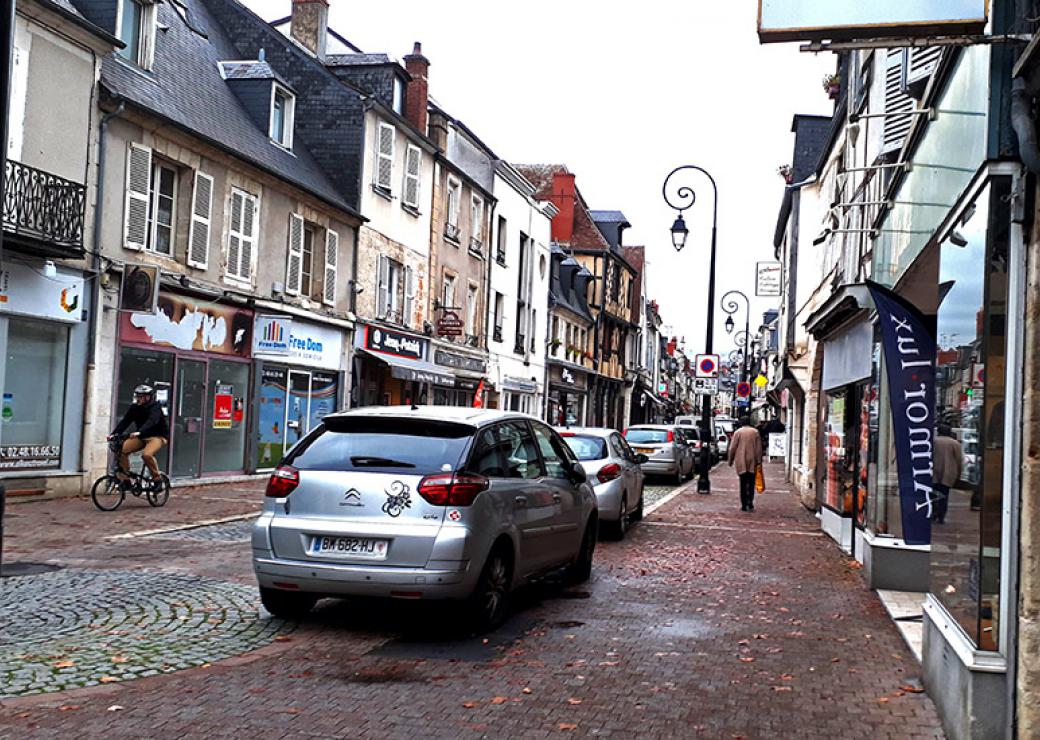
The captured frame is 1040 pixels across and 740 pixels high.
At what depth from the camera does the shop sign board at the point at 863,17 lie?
5.16m

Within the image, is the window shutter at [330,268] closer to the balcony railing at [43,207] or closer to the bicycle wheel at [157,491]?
the balcony railing at [43,207]

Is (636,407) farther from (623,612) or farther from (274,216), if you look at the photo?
(623,612)

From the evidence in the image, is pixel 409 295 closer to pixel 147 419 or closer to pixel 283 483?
pixel 147 419

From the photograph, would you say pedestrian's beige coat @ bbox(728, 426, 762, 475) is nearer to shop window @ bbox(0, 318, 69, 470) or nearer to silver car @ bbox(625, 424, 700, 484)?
silver car @ bbox(625, 424, 700, 484)

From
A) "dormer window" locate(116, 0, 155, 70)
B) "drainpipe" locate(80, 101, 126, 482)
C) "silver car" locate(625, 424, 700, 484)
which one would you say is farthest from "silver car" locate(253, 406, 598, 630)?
"silver car" locate(625, 424, 700, 484)

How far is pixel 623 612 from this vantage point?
341 inches

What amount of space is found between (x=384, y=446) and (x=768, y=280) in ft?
104

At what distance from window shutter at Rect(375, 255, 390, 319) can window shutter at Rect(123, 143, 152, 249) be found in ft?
32.9

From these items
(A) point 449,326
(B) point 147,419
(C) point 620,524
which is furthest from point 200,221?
(A) point 449,326

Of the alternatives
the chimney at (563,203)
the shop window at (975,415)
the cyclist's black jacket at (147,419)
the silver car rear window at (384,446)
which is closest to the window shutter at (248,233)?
the cyclist's black jacket at (147,419)

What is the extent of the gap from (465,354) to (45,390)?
775 inches

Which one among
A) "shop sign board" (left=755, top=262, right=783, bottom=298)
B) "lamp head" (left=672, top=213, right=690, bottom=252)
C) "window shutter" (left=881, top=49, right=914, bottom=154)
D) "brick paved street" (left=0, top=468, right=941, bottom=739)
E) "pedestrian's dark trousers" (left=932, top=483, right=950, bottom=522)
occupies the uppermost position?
"shop sign board" (left=755, top=262, right=783, bottom=298)

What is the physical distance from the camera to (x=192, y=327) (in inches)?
763

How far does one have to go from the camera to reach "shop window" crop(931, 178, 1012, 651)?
4988 mm
